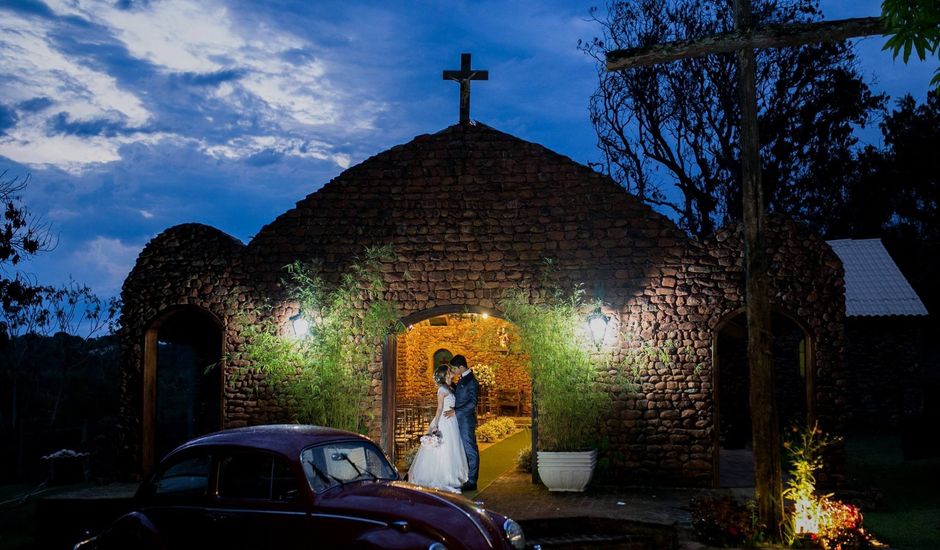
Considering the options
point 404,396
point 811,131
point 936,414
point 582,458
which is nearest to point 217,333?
point 404,396

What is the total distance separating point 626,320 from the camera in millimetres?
11633

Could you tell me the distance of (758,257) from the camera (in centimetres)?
795

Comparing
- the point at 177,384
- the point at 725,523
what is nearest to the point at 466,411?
the point at 725,523

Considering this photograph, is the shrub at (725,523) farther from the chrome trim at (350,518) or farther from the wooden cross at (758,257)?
the chrome trim at (350,518)

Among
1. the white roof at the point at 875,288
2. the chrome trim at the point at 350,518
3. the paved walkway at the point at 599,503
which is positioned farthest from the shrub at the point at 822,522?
the white roof at the point at 875,288

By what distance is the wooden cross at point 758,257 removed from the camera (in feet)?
25.7

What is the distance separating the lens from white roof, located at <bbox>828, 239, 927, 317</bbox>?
20.0 metres

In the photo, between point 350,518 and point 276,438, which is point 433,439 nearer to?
point 276,438

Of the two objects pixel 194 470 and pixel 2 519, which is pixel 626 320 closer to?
pixel 194 470

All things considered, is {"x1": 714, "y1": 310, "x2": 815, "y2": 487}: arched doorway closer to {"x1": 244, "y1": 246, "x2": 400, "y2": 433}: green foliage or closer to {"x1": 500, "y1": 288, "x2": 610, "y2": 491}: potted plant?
{"x1": 500, "y1": 288, "x2": 610, "y2": 491}: potted plant

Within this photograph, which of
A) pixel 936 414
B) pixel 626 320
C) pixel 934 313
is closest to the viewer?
pixel 626 320

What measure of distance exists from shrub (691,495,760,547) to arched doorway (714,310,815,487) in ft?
7.35

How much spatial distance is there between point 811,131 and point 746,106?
19930 mm

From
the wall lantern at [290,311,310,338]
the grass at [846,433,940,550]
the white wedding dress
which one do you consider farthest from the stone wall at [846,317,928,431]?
the wall lantern at [290,311,310,338]
